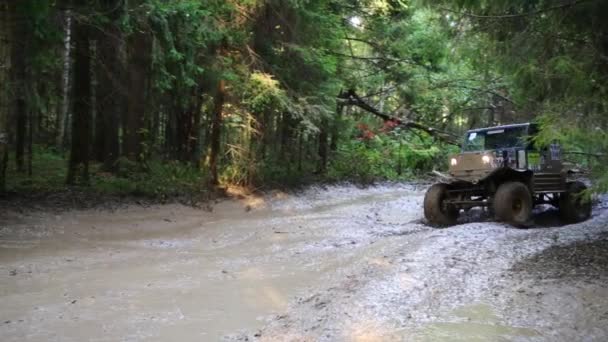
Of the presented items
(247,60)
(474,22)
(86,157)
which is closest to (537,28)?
(474,22)

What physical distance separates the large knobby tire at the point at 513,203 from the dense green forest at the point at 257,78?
139cm

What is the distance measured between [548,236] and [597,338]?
175 inches

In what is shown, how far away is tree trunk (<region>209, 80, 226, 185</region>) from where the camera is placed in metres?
15.3

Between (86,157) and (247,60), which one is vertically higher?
(247,60)

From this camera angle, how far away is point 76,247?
10070 millimetres

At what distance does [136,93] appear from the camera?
48.3 ft

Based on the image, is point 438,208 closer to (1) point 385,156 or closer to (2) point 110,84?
(2) point 110,84

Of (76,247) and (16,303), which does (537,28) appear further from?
(76,247)

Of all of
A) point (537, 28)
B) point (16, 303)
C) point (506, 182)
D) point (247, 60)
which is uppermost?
point (247, 60)

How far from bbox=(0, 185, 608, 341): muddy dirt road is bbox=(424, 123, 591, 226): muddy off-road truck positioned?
4.01 feet

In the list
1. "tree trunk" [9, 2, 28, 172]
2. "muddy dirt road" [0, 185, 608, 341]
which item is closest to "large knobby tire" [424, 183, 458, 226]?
"muddy dirt road" [0, 185, 608, 341]

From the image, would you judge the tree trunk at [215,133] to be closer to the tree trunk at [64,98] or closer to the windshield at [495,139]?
the tree trunk at [64,98]

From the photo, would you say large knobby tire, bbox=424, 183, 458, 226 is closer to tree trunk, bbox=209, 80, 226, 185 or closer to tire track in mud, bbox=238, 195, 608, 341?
tire track in mud, bbox=238, 195, 608, 341

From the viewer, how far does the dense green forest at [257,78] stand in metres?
7.26
